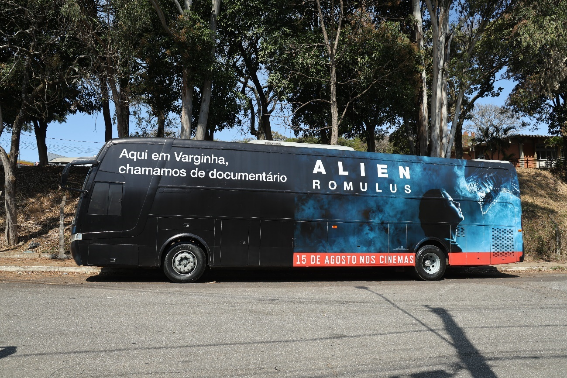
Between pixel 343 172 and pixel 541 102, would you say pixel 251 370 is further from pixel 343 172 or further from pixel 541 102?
pixel 541 102

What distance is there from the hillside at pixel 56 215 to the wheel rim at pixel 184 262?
211 inches

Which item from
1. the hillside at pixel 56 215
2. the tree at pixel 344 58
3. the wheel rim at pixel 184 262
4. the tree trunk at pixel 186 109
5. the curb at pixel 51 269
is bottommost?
the curb at pixel 51 269

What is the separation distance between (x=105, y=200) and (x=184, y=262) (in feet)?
7.34

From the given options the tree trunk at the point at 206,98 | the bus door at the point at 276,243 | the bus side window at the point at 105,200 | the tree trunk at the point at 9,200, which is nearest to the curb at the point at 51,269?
the bus side window at the point at 105,200

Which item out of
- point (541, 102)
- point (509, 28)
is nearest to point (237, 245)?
point (509, 28)

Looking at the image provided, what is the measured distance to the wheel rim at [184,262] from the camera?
1131 cm

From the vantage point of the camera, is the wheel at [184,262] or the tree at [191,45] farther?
the tree at [191,45]

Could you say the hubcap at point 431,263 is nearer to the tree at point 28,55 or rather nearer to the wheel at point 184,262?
the wheel at point 184,262

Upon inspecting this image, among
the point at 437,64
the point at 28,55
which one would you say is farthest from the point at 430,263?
the point at 28,55

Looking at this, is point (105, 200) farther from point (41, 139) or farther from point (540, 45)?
point (41, 139)

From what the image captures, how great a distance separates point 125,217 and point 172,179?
133 cm

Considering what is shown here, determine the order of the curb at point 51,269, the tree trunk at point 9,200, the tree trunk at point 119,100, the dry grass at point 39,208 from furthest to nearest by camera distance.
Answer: the tree trunk at point 119,100 < the dry grass at point 39,208 < the tree trunk at point 9,200 < the curb at point 51,269

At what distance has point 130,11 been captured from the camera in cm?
1575

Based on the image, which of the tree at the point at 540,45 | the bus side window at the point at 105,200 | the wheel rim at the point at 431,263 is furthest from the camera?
the tree at the point at 540,45
